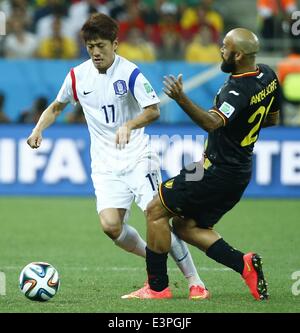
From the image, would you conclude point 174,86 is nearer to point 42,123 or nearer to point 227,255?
point 227,255

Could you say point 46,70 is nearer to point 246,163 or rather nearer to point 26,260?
point 26,260

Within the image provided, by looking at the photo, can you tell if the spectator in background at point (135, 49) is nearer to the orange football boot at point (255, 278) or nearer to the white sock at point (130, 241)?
the white sock at point (130, 241)

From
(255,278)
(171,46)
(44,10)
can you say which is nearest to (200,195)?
(255,278)

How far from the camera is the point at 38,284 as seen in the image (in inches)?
298

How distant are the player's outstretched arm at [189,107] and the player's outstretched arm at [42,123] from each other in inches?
60.6

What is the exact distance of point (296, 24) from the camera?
48.3 ft

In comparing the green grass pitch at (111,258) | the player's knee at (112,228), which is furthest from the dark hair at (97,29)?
the green grass pitch at (111,258)

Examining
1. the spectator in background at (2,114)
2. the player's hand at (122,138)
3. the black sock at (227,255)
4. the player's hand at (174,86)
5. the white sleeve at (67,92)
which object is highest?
the player's hand at (174,86)

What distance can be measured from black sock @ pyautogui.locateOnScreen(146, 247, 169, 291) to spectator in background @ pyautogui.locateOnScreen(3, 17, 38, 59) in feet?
33.7

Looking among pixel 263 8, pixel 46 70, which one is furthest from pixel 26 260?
pixel 263 8

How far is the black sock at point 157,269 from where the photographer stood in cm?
779

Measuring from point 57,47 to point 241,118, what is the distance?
10.4 m

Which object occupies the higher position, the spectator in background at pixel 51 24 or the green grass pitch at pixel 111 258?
the spectator in background at pixel 51 24
